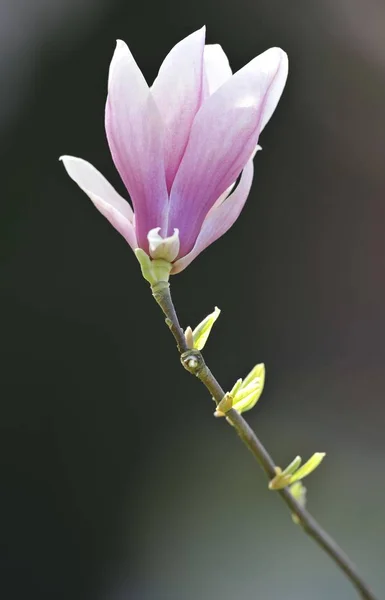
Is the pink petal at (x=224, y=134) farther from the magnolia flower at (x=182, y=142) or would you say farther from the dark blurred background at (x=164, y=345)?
the dark blurred background at (x=164, y=345)

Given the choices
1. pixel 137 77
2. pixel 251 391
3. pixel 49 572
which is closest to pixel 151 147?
pixel 137 77

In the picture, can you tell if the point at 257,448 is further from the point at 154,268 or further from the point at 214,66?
the point at 214,66

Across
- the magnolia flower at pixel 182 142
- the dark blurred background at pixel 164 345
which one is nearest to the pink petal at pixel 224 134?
the magnolia flower at pixel 182 142

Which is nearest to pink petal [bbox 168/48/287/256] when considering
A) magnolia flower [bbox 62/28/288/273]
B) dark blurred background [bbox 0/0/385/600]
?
magnolia flower [bbox 62/28/288/273]

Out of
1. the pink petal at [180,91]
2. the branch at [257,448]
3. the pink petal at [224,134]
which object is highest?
the pink petal at [180,91]

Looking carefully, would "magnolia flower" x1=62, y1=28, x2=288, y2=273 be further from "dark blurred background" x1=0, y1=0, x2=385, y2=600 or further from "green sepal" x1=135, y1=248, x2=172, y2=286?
"dark blurred background" x1=0, y1=0, x2=385, y2=600

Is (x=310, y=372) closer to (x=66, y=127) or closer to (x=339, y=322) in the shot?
(x=339, y=322)
